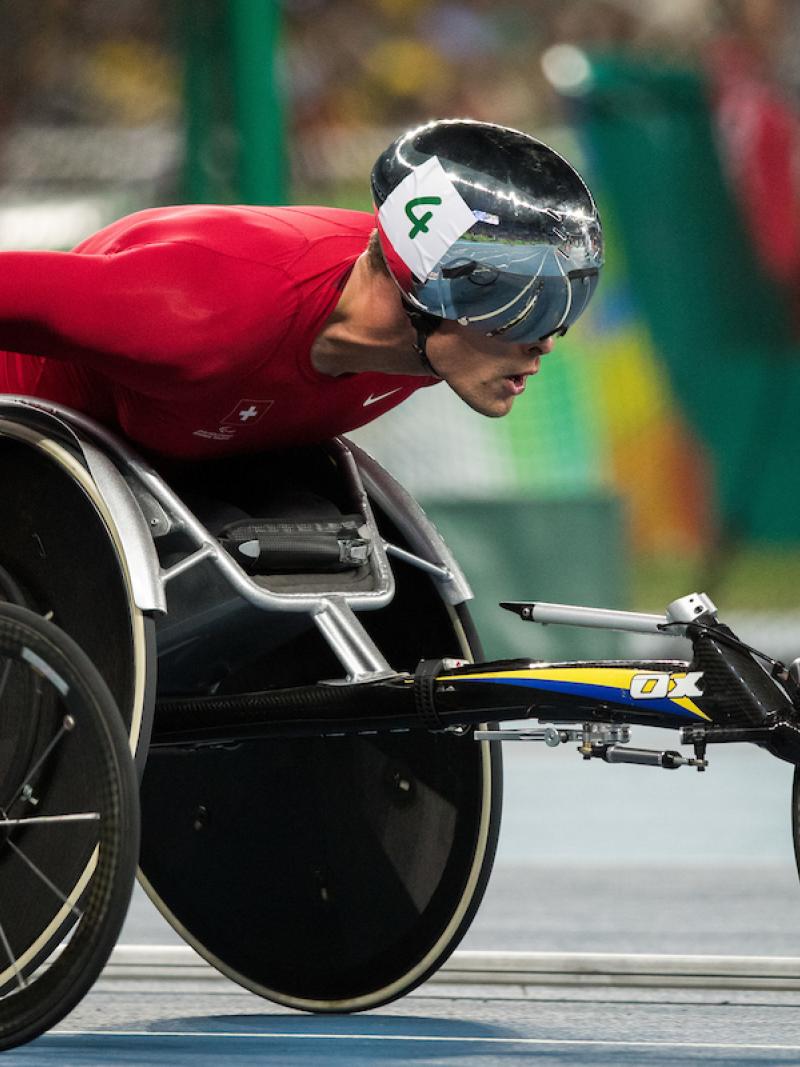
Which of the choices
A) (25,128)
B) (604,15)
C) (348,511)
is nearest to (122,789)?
(348,511)

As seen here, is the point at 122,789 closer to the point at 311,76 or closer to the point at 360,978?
the point at 360,978

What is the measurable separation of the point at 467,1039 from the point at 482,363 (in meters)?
1.15

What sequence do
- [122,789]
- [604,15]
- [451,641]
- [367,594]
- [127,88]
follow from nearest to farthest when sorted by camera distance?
[122,789] → [367,594] → [451,641] → [127,88] → [604,15]

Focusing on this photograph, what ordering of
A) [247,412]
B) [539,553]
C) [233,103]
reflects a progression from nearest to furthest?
[247,412] → [233,103] → [539,553]

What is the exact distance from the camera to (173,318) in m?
3.71

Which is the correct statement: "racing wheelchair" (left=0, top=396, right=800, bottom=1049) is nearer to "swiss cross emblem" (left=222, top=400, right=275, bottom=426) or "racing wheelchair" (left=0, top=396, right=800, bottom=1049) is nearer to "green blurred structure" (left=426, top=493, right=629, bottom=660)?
"swiss cross emblem" (left=222, top=400, right=275, bottom=426)

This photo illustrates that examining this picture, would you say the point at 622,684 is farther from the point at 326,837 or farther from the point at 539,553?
the point at 539,553

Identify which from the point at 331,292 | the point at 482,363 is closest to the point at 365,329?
the point at 331,292

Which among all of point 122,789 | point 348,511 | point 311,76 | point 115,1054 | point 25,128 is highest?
point 311,76

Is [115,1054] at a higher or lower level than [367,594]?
lower

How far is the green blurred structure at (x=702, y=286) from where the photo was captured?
10.9 meters

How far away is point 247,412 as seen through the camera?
393 cm

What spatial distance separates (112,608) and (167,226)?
66 centimetres

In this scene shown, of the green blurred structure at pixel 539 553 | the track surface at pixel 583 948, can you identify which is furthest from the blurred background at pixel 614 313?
the track surface at pixel 583 948
